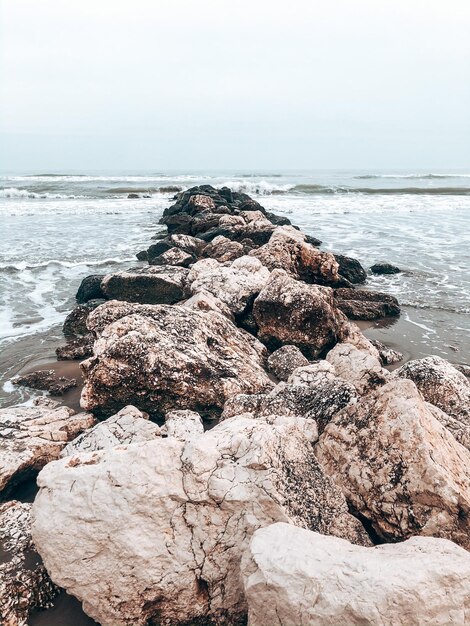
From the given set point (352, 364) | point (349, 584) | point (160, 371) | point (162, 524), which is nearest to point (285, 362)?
point (352, 364)

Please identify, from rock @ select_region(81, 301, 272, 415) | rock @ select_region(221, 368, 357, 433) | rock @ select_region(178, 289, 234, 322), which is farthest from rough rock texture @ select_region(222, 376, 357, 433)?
rock @ select_region(178, 289, 234, 322)

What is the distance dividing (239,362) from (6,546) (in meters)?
2.75

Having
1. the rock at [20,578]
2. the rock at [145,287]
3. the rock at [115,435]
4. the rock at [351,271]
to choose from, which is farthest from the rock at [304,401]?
the rock at [351,271]

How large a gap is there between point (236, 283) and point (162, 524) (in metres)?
4.82

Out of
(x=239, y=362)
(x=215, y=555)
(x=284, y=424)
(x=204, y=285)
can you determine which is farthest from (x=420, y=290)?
(x=215, y=555)

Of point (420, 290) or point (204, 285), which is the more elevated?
point (204, 285)

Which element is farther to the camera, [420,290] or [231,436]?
[420,290]

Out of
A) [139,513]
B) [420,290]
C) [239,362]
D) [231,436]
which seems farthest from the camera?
[420,290]

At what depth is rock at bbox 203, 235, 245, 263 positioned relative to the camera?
10.8 m

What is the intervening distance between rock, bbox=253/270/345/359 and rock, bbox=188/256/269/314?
0.46m

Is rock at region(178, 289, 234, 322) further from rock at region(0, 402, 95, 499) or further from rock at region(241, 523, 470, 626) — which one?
rock at region(241, 523, 470, 626)

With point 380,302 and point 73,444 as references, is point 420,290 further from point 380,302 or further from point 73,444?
point 73,444

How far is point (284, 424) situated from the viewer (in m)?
3.11

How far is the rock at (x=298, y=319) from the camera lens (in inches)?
241
